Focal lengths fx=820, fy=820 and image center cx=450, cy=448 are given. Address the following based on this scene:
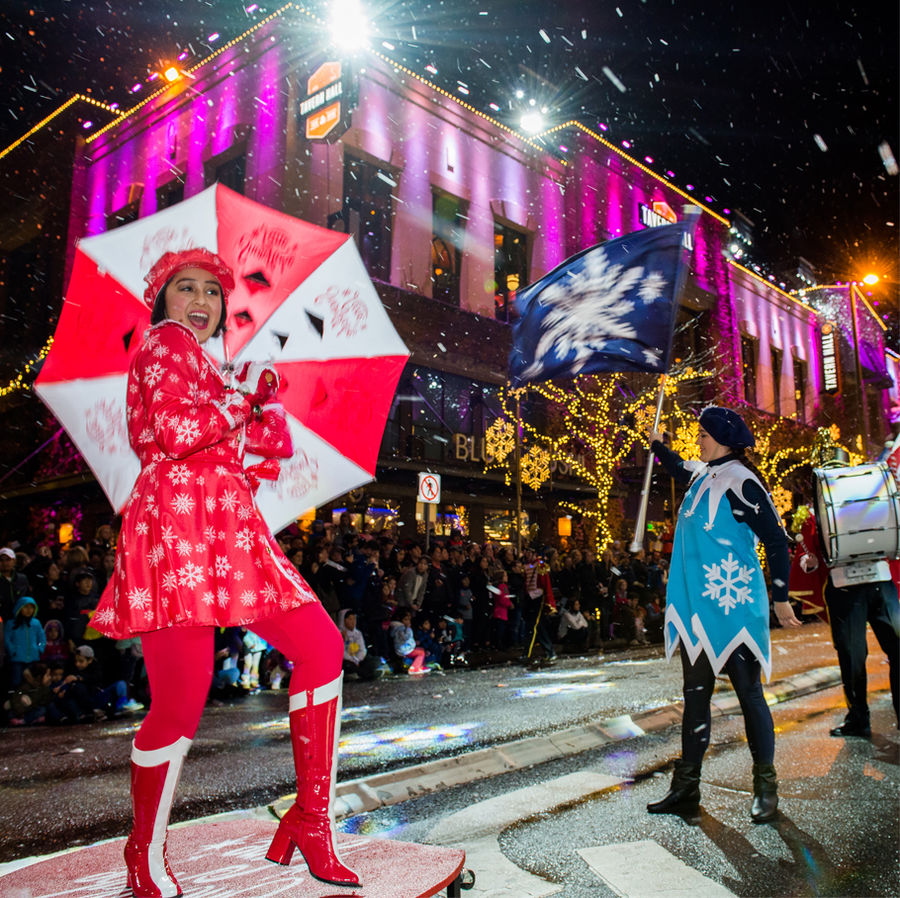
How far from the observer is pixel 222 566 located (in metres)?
2.37

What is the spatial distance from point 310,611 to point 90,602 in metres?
6.53

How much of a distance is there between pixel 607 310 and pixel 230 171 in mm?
19038

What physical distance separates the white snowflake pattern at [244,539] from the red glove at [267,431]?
0.34 meters

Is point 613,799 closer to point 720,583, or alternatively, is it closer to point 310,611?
point 720,583

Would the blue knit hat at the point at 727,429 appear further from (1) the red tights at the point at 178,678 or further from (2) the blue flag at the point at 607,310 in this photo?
(1) the red tights at the point at 178,678

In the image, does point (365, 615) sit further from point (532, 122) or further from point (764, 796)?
point (532, 122)

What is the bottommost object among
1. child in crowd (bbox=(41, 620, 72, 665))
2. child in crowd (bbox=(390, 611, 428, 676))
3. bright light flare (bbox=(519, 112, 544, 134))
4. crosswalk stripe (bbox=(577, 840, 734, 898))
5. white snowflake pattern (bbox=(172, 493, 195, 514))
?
child in crowd (bbox=(390, 611, 428, 676))

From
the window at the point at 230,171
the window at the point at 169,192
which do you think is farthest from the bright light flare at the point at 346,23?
the window at the point at 169,192

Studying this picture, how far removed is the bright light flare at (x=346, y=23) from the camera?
21.0 meters

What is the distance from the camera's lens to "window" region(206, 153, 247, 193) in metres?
21.3

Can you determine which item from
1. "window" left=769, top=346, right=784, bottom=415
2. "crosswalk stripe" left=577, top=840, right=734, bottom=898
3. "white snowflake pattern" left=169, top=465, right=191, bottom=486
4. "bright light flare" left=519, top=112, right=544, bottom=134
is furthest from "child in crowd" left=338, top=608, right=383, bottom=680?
"window" left=769, top=346, right=784, bottom=415

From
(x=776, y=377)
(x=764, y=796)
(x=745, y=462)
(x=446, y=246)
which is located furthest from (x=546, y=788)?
(x=776, y=377)

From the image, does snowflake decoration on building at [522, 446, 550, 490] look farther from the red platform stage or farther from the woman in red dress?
the woman in red dress

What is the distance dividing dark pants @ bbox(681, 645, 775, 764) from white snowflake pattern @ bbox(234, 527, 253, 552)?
2.41 meters
